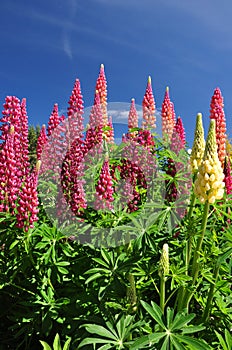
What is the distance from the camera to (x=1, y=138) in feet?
11.5

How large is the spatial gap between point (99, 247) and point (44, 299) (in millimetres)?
619

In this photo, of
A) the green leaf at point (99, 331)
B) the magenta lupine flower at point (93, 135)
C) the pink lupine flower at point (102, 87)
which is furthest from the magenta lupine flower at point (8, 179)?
the pink lupine flower at point (102, 87)

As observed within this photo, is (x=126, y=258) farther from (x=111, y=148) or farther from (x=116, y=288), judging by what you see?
(x=111, y=148)

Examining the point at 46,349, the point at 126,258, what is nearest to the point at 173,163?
the point at 126,258

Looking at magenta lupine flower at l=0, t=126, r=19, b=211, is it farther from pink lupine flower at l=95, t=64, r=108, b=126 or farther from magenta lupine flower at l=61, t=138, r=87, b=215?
pink lupine flower at l=95, t=64, r=108, b=126

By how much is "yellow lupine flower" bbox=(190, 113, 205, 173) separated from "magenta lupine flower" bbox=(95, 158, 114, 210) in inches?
24.9

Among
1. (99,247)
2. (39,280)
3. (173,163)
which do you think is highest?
(173,163)

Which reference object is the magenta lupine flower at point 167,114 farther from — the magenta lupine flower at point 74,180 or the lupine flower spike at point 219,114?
the magenta lupine flower at point 74,180

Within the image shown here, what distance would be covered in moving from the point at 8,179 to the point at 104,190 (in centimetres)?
→ 84

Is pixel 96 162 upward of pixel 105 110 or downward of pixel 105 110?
downward

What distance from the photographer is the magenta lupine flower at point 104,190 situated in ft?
9.37

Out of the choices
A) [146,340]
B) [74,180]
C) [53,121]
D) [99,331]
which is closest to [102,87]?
[53,121]

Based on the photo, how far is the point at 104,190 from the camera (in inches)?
113

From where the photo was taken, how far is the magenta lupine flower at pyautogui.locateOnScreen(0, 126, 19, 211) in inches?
125
